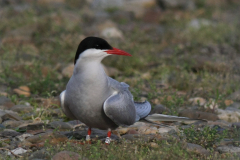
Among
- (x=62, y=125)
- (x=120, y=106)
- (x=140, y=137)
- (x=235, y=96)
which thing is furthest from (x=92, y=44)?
(x=235, y=96)

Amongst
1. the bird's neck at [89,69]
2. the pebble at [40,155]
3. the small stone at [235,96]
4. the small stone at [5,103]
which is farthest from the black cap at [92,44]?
the small stone at [235,96]

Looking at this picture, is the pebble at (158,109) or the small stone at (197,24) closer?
the pebble at (158,109)

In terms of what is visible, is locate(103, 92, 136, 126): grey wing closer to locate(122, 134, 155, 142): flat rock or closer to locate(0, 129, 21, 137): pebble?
locate(122, 134, 155, 142): flat rock

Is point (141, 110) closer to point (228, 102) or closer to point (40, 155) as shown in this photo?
point (40, 155)

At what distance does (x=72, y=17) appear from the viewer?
484 inches

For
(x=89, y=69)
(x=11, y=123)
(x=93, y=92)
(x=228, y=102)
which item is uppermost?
(x=89, y=69)

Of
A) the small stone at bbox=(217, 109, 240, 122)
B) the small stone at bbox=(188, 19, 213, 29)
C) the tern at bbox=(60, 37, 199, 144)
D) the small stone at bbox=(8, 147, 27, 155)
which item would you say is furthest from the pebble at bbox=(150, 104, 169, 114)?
the small stone at bbox=(188, 19, 213, 29)

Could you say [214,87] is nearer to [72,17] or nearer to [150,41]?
[150,41]

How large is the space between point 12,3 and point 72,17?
115 inches

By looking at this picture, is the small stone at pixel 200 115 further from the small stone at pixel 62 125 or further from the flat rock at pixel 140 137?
the small stone at pixel 62 125

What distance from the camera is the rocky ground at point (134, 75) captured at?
4.19 metres

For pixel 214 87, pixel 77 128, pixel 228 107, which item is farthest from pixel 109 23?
pixel 77 128

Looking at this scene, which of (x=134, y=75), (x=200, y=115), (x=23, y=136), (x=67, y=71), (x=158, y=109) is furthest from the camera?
(x=134, y=75)

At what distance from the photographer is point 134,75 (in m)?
8.05
